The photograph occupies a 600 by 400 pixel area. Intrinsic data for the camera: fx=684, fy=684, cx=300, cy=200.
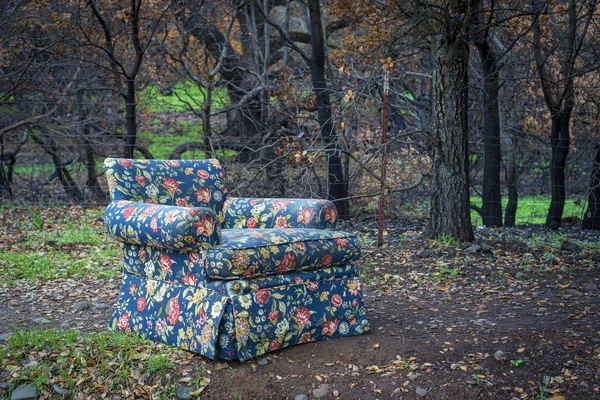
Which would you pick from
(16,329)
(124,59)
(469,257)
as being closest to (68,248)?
(16,329)

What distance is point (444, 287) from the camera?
5.13 metres

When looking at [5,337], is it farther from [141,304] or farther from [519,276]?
[519,276]

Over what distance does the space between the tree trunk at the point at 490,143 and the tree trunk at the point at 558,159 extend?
68cm

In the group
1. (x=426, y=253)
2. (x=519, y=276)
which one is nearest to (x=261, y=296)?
(x=519, y=276)

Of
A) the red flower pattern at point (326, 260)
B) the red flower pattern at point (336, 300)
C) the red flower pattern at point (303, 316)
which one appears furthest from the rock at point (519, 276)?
the red flower pattern at point (303, 316)

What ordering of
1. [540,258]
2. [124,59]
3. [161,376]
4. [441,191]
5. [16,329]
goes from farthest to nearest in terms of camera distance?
1. [124,59]
2. [441,191]
3. [540,258]
4. [16,329]
5. [161,376]

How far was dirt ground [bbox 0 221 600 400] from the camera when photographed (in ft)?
11.0

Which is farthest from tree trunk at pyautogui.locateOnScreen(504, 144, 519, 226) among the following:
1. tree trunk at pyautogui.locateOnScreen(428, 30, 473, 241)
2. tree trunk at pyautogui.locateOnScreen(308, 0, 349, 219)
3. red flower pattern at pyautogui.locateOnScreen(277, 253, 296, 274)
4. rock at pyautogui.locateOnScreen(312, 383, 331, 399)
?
rock at pyautogui.locateOnScreen(312, 383, 331, 399)

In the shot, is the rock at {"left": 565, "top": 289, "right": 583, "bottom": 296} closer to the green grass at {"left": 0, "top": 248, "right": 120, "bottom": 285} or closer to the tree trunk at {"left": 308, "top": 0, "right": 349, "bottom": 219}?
the green grass at {"left": 0, "top": 248, "right": 120, "bottom": 285}

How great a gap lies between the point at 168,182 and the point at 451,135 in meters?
3.10

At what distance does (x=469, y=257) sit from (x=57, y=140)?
747 cm

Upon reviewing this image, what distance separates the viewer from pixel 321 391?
3.35 metres

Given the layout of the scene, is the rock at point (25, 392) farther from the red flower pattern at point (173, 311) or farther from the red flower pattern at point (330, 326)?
the red flower pattern at point (330, 326)

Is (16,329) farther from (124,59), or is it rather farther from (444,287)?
(124,59)
